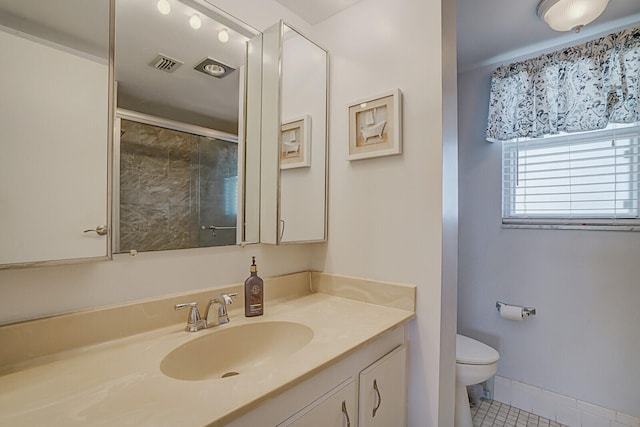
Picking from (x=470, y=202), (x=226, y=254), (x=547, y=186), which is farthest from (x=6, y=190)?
(x=547, y=186)

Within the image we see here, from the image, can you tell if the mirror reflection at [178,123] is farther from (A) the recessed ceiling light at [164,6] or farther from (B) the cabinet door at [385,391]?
(B) the cabinet door at [385,391]

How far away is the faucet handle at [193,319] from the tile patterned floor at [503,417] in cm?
188

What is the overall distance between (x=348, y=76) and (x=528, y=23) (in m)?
1.18

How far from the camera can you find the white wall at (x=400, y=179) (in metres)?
1.28

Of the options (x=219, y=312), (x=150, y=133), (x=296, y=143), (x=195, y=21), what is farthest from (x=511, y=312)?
(x=195, y=21)

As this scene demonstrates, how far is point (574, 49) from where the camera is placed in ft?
6.23

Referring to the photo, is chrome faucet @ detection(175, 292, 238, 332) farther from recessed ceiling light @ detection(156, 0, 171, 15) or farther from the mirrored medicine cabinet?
recessed ceiling light @ detection(156, 0, 171, 15)

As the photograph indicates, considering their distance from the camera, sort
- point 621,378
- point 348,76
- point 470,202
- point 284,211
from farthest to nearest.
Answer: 1. point 470,202
2. point 621,378
3. point 348,76
4. point 284,211

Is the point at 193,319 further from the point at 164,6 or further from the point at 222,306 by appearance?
the point at 164,6

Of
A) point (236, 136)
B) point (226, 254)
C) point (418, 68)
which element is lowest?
point (226, 254)

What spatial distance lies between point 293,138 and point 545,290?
1897 mm

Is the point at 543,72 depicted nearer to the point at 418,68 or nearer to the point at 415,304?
the point at 418,68

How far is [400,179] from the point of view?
1377 millimetres

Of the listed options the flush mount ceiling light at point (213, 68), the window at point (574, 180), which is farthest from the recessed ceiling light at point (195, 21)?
the window at point (574, 180)
